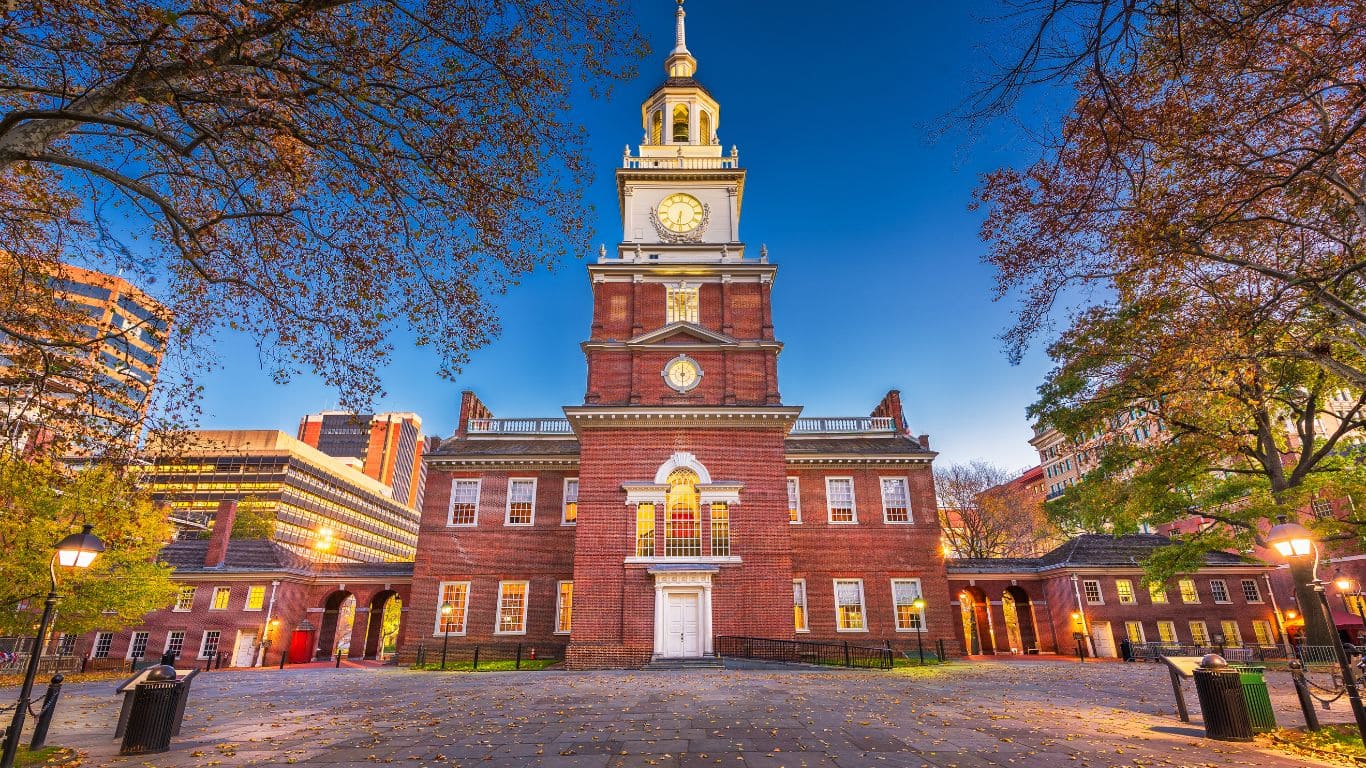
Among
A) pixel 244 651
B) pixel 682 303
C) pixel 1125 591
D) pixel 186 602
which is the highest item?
pixel 682 303

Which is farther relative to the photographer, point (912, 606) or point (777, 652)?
point (912, 606)

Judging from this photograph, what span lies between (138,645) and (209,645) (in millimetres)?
3601

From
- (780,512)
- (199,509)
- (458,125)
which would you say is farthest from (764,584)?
(199,509)

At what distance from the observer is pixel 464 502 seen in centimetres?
2767

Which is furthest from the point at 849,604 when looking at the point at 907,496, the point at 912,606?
the point at 907,496

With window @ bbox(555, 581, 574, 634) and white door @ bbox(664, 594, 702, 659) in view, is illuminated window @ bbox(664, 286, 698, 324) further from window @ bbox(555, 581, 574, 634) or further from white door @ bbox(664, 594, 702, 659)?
window @ bbox(555, 581, 574, 634)

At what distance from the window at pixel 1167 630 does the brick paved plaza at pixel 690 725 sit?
17.7 meters

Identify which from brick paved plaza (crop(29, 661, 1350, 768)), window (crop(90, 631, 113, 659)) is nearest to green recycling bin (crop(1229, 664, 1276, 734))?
brick paved plaza (crop(29, 661, 1350, 768))

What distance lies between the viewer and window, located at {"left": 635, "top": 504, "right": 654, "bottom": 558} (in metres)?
22.3

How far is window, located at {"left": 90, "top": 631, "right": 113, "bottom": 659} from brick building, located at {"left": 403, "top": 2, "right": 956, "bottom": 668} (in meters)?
17.3

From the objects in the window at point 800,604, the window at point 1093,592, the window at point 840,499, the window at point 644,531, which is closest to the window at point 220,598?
the window at point 644,531

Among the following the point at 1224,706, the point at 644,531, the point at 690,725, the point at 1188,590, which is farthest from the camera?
the point at 1188,590

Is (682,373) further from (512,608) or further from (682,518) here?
(512,608)

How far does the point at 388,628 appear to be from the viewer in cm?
6438
